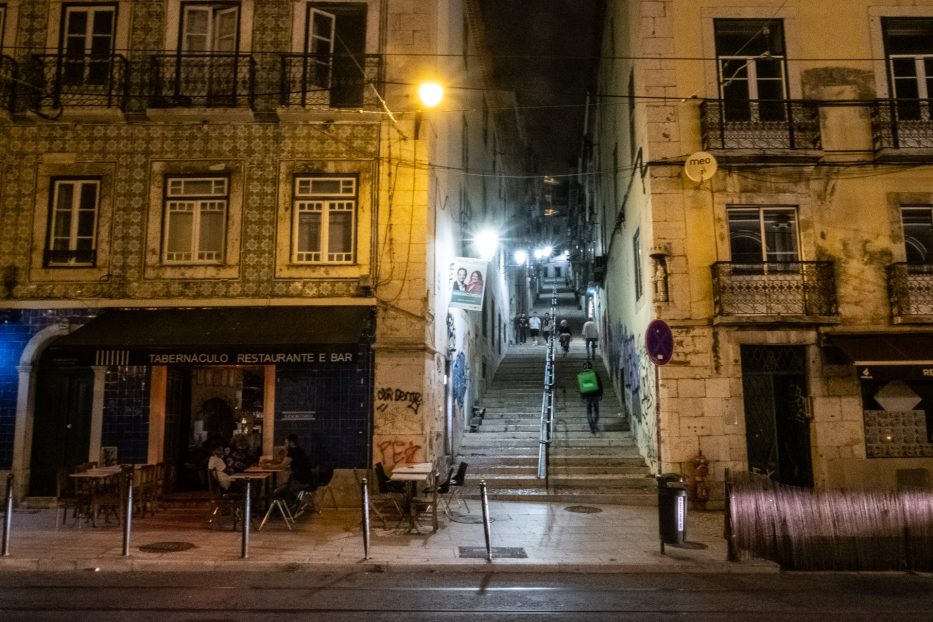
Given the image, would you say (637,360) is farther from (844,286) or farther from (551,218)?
(551,218)

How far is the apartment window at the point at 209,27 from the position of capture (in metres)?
13.8

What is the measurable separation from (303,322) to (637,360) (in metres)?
8.24

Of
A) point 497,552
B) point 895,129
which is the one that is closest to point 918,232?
point 895,129

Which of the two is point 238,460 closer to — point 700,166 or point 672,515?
point 672,515

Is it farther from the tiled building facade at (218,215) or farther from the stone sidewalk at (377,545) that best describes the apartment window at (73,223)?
the stone sidewalk at (377,545)

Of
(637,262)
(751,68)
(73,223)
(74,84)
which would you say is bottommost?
(637,262)

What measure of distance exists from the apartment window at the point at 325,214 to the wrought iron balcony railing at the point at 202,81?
2.13 metres

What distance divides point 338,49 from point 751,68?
9.26 m

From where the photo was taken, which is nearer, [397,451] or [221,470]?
[221,470]

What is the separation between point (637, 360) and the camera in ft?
52.6

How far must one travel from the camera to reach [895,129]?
14.1 metres

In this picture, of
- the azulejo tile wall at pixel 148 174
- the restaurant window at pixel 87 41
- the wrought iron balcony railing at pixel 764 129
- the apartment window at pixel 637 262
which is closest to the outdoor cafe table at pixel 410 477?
the azulejo tile wall at pixel 148 174

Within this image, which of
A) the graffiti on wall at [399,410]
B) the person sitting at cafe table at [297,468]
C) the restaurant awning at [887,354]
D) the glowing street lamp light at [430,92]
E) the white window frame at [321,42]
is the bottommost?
the person sitting at cafe table at [297,468]

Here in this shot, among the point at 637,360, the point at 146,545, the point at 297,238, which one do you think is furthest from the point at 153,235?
the point at 637,360
